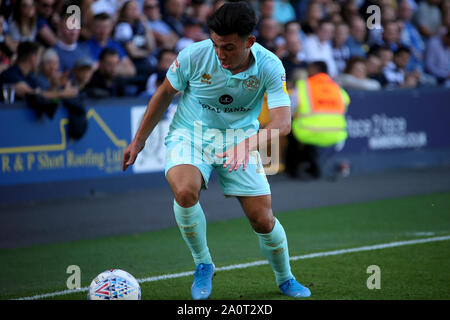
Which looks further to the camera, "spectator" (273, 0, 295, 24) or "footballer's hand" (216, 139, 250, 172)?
"spectator" (273, 0, 295, 24)

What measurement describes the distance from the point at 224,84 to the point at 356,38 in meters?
11.2

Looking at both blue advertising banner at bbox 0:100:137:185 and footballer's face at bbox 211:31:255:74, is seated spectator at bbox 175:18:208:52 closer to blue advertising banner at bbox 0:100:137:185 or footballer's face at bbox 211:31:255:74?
blue advertising banner at bbox 0:100:137:185

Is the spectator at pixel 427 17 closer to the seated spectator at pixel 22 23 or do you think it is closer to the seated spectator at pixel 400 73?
the seated spectator at pixel 400 73

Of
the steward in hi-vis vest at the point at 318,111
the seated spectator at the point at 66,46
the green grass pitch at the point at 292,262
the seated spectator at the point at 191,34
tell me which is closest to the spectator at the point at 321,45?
the steward in hi-vis vest at the point at 318,111

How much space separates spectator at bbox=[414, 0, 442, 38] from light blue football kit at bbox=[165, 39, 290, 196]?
521 inches

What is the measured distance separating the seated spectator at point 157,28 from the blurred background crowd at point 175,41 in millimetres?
17

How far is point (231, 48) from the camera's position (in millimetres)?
4848

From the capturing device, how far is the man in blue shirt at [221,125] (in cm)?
497

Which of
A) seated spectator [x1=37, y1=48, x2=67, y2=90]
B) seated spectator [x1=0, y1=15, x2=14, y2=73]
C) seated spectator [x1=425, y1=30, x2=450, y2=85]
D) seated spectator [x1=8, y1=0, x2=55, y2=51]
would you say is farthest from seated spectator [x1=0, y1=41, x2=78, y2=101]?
seated spectator [x1=425, y1=30, x2=450, y2=85]

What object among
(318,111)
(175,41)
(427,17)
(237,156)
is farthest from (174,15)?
(237,156)

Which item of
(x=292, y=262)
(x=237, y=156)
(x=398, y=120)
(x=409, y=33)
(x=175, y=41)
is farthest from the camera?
(x=409, y=33)

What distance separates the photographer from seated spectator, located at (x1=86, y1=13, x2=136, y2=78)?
1142cm

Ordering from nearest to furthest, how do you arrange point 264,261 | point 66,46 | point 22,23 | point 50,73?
1. point 264,261
2. point 50,73
3. point 22,23
4. point 66,46

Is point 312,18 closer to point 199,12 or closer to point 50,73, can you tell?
point 199,12
